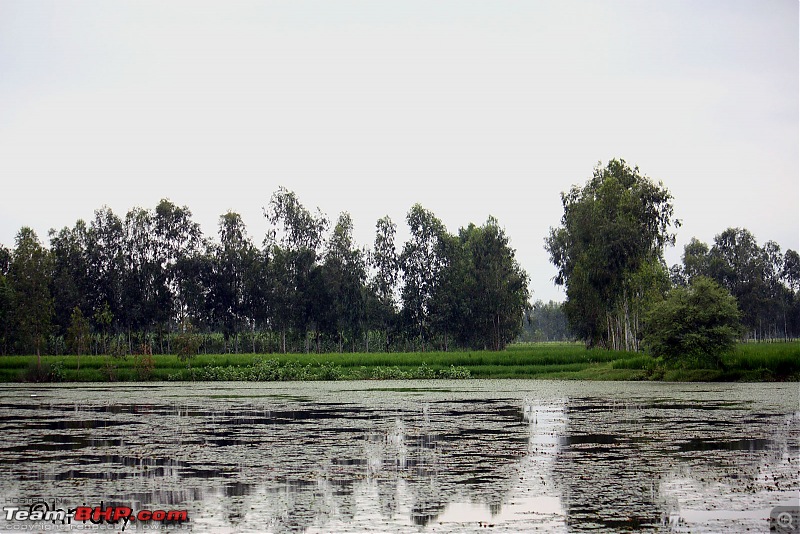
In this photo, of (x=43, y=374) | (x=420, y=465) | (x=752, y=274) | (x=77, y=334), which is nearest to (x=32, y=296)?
(x=77, y=334)

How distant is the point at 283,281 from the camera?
8869 centimetres

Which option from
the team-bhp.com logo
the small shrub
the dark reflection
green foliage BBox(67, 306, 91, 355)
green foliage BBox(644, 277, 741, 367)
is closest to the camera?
the team-bhp.com logo

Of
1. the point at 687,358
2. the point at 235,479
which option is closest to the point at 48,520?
the point at 235,479

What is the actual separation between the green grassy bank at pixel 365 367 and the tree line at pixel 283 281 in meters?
29.1

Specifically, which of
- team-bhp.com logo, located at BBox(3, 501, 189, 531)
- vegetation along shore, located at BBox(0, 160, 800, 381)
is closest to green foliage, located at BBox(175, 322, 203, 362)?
vegetation along shore, located at BBox(0, 160, 800, 381)

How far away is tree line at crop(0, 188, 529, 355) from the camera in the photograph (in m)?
89.1

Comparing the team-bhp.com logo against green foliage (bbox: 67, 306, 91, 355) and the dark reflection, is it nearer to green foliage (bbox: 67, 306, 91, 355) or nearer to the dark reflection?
the dark reflection

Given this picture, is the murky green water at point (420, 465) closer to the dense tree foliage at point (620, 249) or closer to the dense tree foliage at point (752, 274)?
the dense tree foliage at point (620, 249)

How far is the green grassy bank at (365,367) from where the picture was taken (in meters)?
48.1

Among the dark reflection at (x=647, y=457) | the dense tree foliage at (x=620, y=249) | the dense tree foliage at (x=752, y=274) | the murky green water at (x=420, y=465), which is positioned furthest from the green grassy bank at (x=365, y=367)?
the dense tree foliage at (x=752, y=274)

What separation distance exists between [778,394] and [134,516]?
91.9ft

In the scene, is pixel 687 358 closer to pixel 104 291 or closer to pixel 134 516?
pixel 134 516

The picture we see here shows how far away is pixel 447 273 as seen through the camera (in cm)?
9569

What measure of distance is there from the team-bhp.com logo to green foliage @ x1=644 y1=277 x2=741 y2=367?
3609cm
